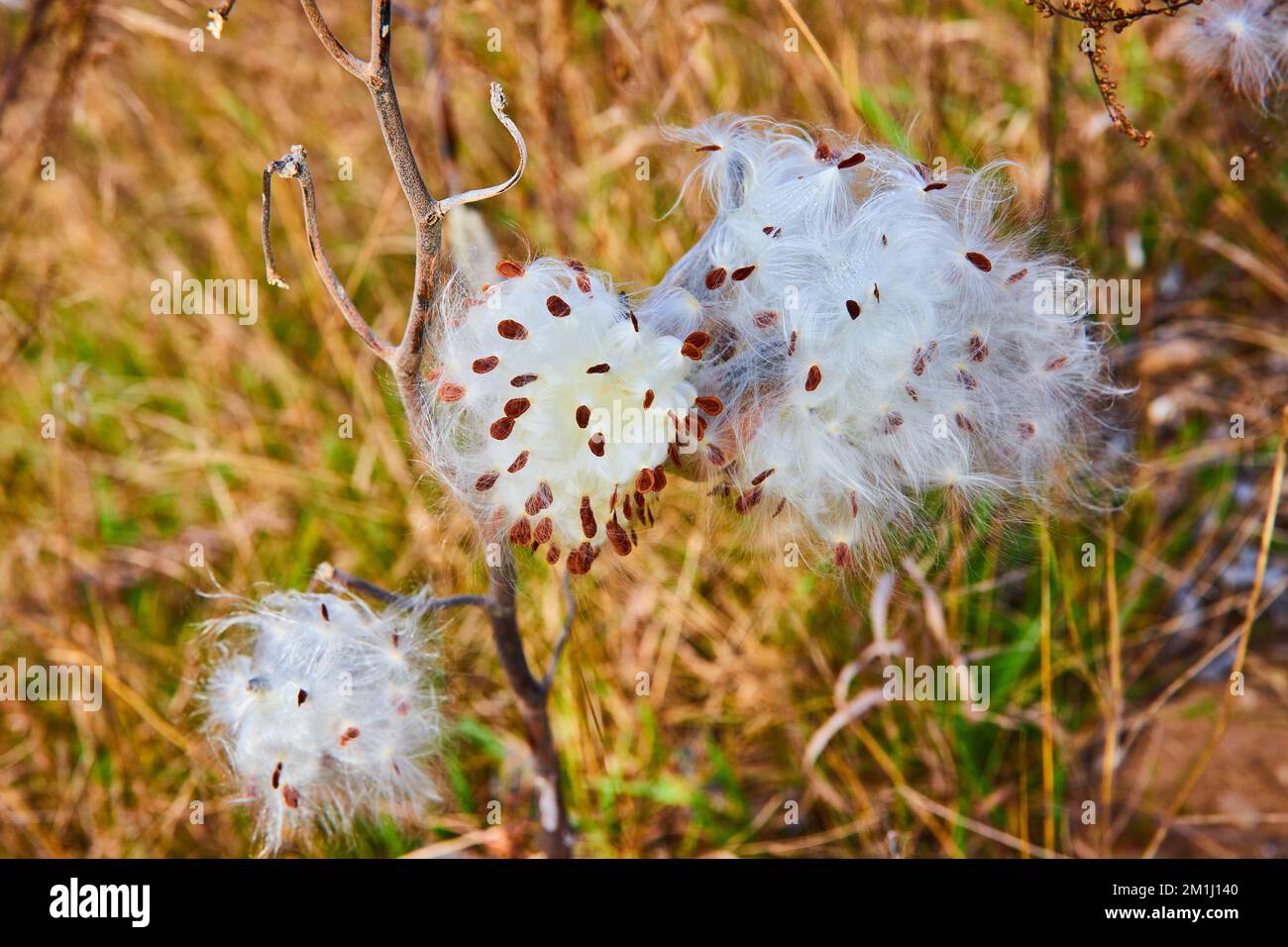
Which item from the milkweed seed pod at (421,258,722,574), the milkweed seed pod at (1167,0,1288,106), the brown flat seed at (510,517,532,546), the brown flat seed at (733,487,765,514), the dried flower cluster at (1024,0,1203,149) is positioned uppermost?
the milkweed seed pod at (1167,0,1288,106)

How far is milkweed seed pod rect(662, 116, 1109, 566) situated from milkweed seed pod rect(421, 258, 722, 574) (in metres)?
0.10

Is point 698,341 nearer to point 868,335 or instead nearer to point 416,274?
point 868,335

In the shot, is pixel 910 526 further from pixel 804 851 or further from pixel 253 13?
pixel 253 13

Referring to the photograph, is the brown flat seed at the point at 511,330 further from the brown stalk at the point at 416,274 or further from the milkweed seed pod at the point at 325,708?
the milkweed seed pod at the point at 325,708

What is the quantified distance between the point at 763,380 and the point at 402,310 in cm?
237

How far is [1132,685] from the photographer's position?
2.78 m

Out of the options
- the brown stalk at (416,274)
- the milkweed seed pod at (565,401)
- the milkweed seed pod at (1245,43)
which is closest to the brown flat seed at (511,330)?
the milkweed seed pod at (565,401)

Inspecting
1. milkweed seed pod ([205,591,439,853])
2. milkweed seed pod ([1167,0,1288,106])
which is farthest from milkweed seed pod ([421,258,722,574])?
milkweed seed pod ([1167,0,1288,106])

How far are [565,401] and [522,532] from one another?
0.67 ft

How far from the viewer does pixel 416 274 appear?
4.40 feet

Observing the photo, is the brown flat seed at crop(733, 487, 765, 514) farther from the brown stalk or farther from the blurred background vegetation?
the blurred background vegetation

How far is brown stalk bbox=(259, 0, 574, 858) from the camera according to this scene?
4.14 ft
